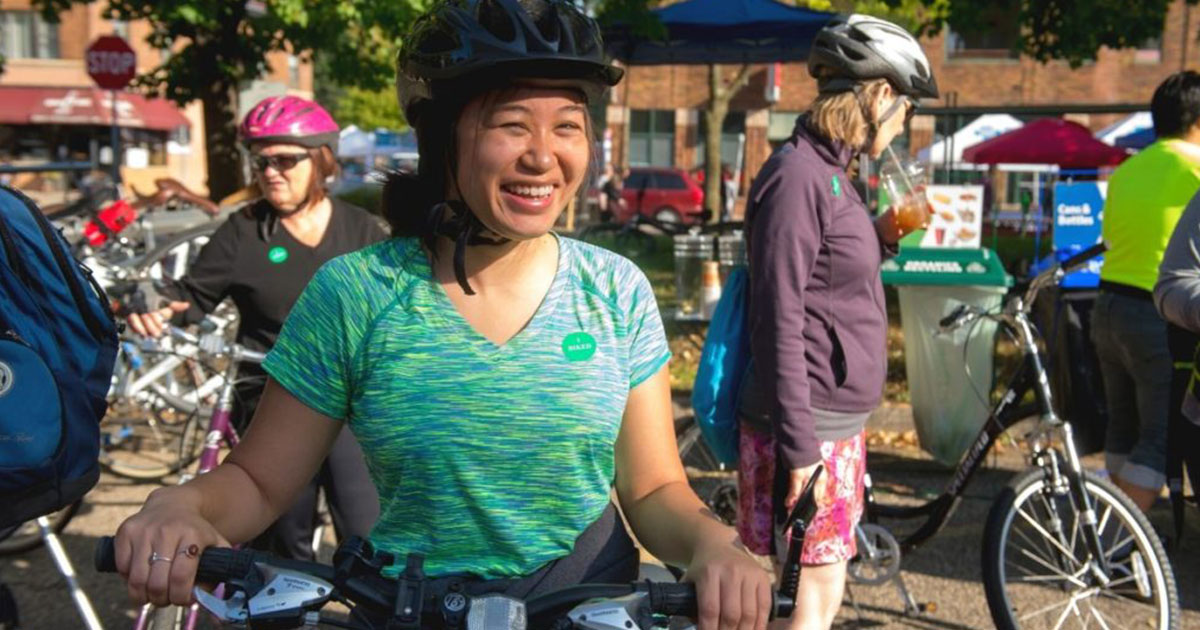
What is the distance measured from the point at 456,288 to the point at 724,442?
1.70m

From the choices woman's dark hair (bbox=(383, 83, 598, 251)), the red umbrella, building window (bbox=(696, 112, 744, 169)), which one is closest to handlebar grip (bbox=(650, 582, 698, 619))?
woman's dark hair (bbox=(383, 83, 598, 251))

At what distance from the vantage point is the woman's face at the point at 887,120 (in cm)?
337

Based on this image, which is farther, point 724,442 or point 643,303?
point 724,442

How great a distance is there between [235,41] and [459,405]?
13.3 metres

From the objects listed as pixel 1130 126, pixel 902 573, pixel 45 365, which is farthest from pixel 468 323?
pixel 1130 126

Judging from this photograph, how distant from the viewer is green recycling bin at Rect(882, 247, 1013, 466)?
6438 millimetres

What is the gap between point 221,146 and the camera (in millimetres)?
15344

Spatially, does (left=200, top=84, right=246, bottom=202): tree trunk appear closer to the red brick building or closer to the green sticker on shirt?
the green sticker on shirt

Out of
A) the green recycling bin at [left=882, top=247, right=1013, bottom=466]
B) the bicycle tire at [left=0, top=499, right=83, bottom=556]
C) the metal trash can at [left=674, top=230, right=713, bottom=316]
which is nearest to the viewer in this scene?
the bicycle tire at [left=0, top=499, right=83, bottom=556]

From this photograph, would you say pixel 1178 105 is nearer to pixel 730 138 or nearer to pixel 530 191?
pixel 530 191

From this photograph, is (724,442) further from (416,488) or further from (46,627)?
(46,627)

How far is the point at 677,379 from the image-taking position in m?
9.10

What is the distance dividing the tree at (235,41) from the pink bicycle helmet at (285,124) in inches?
283

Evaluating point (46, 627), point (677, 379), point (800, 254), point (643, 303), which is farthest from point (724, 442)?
point (677, 379)
